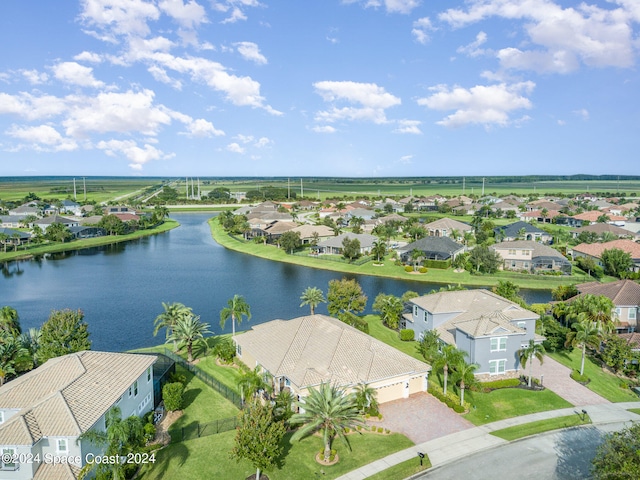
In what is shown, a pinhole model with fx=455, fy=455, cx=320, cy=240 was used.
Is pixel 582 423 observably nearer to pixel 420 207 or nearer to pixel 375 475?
pixel 375 475

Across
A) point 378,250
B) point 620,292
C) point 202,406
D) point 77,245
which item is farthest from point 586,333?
point 77,245

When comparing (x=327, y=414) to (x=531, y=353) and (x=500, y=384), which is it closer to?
(x=500, y=384)

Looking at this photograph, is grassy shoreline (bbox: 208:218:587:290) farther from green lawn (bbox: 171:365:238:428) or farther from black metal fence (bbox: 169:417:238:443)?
black metal fence (bbox: 169:417:238:443)

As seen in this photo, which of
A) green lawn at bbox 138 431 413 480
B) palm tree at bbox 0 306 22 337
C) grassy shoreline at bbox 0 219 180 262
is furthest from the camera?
grassy shoreline at bbox 0 219 180 262

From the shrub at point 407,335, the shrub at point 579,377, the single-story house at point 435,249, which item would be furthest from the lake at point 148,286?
the shrub at point 579,377

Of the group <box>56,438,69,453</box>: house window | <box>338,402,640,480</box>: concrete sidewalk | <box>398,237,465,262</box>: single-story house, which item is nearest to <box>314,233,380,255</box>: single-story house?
<box>398,237,465,262</box>: single-story house

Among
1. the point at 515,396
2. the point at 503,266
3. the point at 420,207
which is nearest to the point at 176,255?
the point at 503,266
